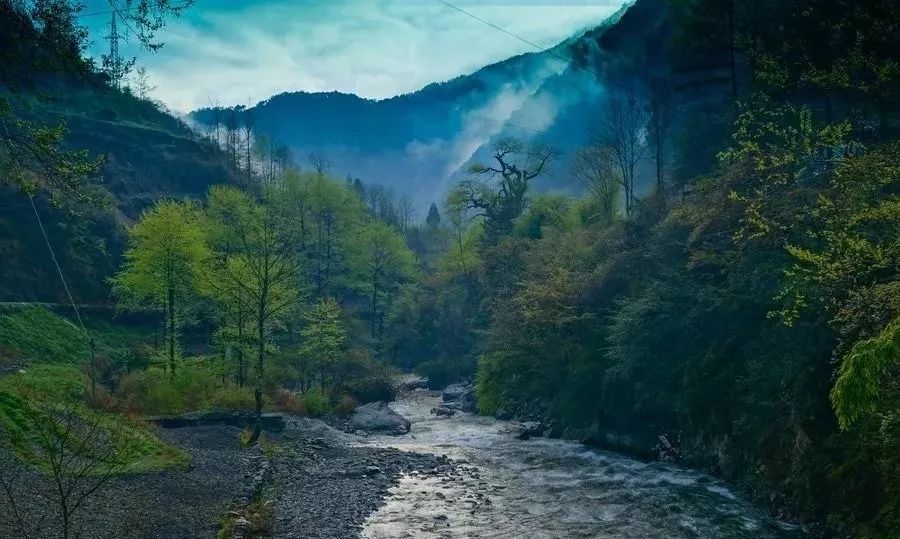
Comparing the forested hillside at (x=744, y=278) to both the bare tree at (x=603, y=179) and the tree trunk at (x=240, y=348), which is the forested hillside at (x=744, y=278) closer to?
the bare tree at (x=603, y=179)

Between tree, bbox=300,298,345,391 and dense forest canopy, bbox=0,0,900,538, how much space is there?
0.74 feet

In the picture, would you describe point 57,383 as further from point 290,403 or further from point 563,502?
point 563,502

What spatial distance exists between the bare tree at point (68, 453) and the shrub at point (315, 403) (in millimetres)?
15666

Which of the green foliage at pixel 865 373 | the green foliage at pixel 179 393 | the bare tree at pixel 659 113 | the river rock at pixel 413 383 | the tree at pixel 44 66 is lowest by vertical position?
the river rock at pixel 413 383

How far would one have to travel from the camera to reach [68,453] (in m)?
14.1

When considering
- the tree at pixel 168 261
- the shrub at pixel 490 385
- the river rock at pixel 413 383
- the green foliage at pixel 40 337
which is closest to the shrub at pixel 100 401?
the tree at pixel 168 261

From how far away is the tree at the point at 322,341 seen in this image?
3781cm

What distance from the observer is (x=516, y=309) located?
35.8 metres

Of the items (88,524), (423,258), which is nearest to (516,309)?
(88,524)

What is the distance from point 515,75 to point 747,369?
18999 centimetres

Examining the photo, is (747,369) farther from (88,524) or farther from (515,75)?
(515,75)

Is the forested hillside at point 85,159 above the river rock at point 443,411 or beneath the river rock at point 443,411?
above

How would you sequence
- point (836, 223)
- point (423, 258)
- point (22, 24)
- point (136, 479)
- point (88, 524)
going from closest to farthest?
A: point (22, 24) → point (88, 524) → point (836, 223) → point (136, 479) → point (423, 258)

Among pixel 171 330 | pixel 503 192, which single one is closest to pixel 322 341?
pixel 171 330
